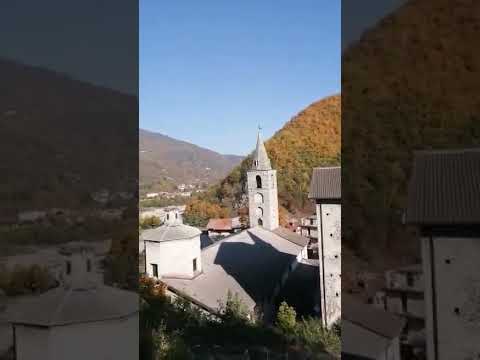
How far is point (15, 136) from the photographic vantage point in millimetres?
4984

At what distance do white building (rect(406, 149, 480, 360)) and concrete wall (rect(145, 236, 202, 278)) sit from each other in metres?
13.0

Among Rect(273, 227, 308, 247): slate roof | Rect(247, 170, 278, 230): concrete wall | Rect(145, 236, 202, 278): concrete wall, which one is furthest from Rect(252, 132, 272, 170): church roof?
Rect(145, 236, 202, 278): concrete wall

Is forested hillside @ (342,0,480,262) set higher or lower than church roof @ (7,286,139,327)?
higher

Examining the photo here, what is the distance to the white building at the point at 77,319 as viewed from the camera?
495cm

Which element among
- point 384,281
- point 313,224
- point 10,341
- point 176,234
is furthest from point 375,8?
point 313,224

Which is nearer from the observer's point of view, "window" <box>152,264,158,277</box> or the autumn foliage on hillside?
"window" <box>152,264,158,277</box>

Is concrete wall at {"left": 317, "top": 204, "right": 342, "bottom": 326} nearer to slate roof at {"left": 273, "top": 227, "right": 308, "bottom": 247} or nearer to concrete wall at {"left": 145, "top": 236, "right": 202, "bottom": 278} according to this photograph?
concrete wall at {"left": 145, "top": 236, "right": 202, "bottom": 278}

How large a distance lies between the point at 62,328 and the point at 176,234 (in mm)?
12307

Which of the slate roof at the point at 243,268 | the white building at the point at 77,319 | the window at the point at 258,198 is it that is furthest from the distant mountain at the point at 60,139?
the window at the point at 258,198

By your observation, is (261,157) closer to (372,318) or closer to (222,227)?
(222,227)

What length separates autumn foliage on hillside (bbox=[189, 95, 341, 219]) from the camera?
24.6m

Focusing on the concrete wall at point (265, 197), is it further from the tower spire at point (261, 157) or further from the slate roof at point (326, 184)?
the slate roof at point (326, 184)

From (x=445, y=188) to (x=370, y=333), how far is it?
1698 mm

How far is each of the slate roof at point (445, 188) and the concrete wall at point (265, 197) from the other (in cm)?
1913
